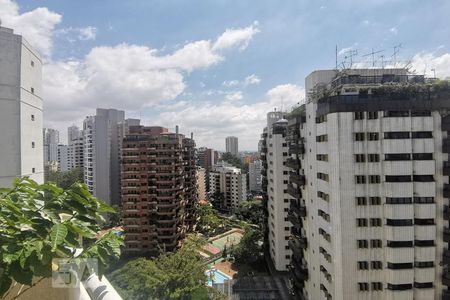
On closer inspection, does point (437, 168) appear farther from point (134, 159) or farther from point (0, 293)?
point (134, 159)

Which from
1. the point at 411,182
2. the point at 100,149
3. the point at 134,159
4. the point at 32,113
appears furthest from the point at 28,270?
the point at 100,149

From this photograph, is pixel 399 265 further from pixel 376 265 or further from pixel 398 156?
pixel 398 156

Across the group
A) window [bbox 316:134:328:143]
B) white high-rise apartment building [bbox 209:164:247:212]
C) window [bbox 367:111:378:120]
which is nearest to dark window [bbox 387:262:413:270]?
window [bbox 316:134:328:143]

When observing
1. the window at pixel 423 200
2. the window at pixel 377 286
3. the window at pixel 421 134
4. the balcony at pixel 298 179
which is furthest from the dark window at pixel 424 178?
the balcony at pixel 298 179

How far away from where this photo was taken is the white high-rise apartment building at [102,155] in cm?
5653

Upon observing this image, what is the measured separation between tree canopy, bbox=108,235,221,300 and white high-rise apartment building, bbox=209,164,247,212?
1881 inches

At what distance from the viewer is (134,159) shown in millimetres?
41281

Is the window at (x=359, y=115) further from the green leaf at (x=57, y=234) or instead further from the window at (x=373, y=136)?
the green leaf at (x=57, y=234)

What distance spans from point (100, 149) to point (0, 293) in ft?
195

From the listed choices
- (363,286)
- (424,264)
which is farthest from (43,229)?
(424,264)

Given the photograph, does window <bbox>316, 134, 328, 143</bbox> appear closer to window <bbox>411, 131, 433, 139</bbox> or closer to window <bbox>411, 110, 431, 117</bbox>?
window <bbox>411, 131, 433, 139</bbox>

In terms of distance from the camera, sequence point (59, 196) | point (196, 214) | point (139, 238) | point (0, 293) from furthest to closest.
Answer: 1. point (196, 214)
2. point (139, 238)
3. point (59, 196)
4. point (0, 293)

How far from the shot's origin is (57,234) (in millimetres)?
1854

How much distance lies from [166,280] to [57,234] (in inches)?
913
